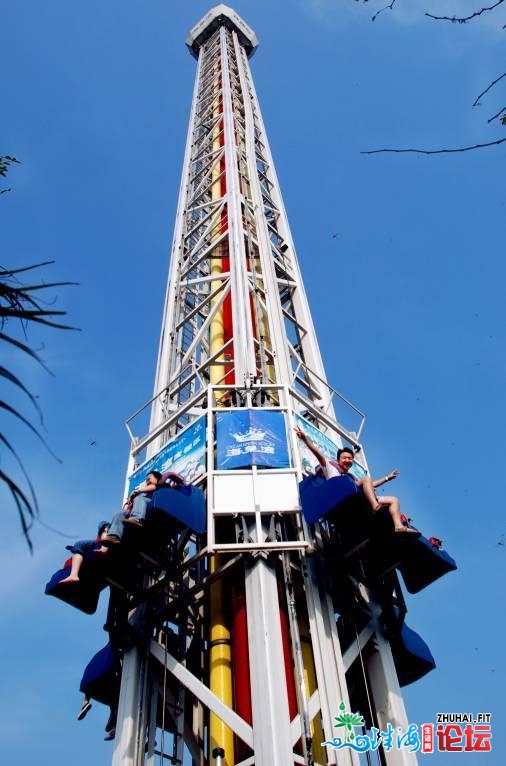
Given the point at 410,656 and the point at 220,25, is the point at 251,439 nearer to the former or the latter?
the point at 410,656

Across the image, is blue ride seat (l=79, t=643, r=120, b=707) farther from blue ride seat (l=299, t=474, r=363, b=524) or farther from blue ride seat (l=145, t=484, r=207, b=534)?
blue ride seat (l=299, t=474, r=363, b=524)

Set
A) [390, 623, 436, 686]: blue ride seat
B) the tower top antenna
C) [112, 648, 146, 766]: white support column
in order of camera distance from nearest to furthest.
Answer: [112, 648, 146, 766]: white support column, [390, 623, 436, 686]: blue ride seat, the tower top antenna

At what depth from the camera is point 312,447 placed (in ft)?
38.7

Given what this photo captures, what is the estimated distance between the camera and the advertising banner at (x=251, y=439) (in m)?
Answer: 12.8

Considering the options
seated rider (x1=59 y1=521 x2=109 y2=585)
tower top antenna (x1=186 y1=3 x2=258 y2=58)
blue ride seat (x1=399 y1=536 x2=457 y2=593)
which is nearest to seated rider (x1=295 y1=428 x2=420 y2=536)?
blue ride seat (x1=399 y1=536 x2=457 y2=593)

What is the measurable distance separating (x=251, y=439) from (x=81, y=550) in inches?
151

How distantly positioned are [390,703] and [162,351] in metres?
11.3

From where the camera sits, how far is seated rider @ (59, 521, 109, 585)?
37.0 ft

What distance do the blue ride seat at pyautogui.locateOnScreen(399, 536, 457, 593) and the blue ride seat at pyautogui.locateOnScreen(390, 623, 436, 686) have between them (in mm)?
1038

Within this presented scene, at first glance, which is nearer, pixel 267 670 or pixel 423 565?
pixel 267 670

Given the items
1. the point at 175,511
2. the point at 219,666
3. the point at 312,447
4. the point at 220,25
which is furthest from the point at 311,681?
the point at 220,25

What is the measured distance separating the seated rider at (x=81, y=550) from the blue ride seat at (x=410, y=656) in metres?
5.91

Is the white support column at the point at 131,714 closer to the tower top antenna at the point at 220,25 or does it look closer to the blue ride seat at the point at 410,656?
the blue ride seat at the point at 410,656

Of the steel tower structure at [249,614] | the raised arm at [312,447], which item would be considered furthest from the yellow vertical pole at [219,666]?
the raised arm at [312,447]
